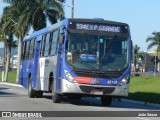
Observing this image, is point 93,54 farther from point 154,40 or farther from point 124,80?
point 154,40

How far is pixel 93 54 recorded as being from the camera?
2092cm

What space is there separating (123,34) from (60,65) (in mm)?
2858

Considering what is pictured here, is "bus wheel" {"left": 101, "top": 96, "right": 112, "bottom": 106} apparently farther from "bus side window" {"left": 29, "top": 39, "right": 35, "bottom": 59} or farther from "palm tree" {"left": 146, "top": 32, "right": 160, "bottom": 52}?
"palm tree" {"left": 146, "top": 32, "right": 160, "bottom": 52}

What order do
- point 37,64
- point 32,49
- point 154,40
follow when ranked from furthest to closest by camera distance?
point 154,40 < point 32,49 < point 37,64

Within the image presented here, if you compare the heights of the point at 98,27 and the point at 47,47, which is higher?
the point at 98,27

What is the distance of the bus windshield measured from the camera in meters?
20.9

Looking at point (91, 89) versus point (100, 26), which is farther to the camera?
point (100, 26)

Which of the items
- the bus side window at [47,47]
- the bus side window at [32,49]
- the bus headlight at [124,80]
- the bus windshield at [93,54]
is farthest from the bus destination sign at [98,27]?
the bus side window at [32,49]

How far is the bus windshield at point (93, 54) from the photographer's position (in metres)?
20.9

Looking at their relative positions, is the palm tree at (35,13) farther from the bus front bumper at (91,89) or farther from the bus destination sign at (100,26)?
the bus front bumper at (91,89)

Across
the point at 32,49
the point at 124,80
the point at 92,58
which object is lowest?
the point at 124,80

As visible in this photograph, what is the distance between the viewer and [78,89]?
814 inches

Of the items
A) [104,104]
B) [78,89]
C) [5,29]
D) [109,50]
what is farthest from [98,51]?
[5,29]

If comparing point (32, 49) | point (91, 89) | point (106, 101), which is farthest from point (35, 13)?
point (91, 89)
